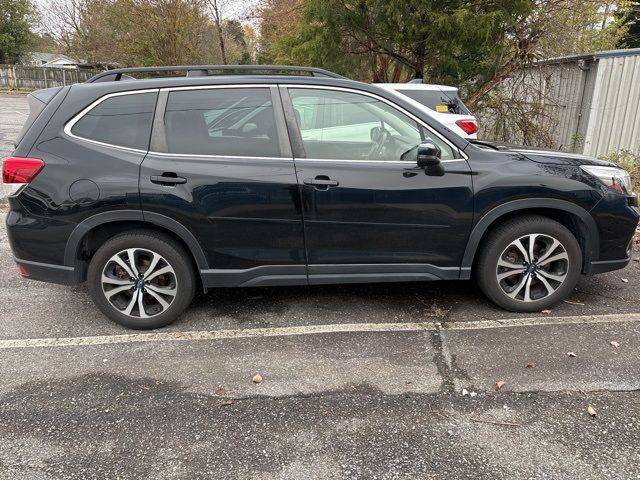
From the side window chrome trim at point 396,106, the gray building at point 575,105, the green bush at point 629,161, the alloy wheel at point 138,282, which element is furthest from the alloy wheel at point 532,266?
the gray building at point 575,105

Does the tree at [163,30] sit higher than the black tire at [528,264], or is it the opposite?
the tree at [163,30]

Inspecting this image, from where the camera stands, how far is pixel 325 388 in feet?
10.0

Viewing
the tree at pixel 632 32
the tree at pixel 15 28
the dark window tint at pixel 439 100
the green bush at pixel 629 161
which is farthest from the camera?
the tree at pixel 15 28

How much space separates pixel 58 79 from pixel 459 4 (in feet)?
124

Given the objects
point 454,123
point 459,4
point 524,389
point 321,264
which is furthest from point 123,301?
point 459,4

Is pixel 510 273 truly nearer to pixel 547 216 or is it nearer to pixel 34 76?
pixel 547 216

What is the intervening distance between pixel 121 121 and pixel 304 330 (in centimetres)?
200

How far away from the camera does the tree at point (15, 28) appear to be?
143ft

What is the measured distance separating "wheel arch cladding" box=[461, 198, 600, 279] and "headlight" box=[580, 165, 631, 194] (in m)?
0.30

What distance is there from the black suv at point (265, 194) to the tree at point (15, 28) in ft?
164

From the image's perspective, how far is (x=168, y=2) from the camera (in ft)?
67.2

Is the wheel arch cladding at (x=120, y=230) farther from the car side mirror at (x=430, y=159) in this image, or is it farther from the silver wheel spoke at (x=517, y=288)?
the silver wheel spoke at (x=517, y=288)

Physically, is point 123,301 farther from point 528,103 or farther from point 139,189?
point 528,103

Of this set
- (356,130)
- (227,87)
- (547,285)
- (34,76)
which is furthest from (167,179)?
(34,76)
